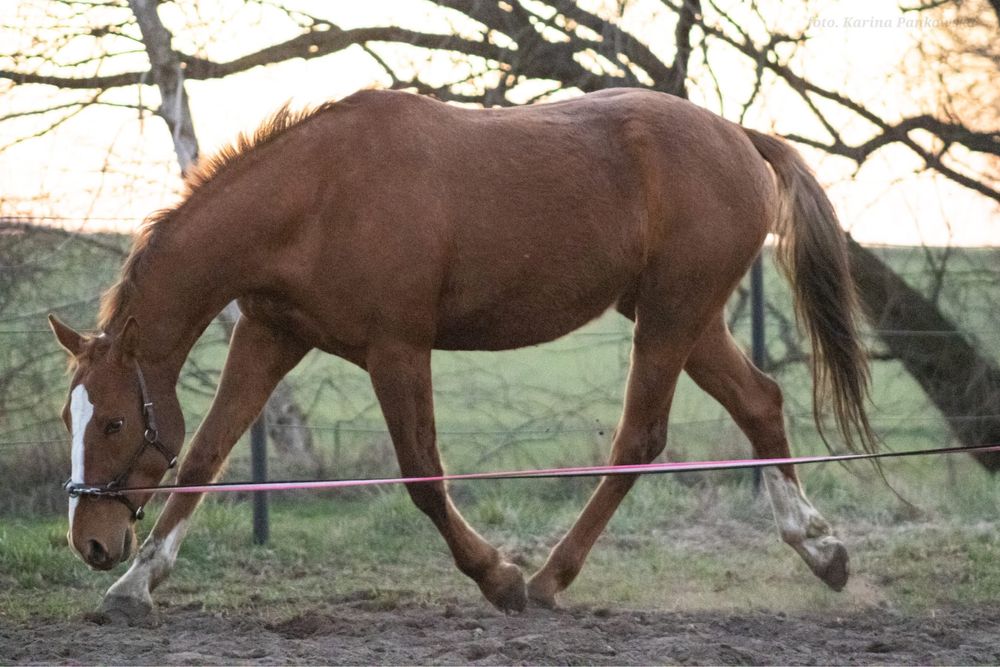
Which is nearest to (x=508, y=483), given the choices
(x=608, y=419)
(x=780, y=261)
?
(x=608, y=419)

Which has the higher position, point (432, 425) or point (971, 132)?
point (971, 132)

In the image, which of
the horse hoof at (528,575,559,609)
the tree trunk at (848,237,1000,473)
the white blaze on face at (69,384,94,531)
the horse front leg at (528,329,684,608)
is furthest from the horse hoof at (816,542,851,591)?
the white blaze on face at (69,384,94,531)

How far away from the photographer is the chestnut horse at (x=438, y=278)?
13.7 ft

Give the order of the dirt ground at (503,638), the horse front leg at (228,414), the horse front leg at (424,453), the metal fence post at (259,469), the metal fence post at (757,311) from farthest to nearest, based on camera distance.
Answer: the metal fence post at (757,311) → the metal fence post at (259,469) → the horse front leg at (228,414) → the horse front leg at (424,453) → the dirt ground at (503,638)

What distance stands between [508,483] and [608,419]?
2.30ft

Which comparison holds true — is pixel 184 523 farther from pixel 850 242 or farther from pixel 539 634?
pixel 850 242

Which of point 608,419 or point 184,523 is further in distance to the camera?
point 608,419

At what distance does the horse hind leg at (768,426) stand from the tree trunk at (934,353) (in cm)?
235

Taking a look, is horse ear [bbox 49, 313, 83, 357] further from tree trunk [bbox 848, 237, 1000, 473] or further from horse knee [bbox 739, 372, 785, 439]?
tree trunk [bbox 848, 237, 1000, 473]

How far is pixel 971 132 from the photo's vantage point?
7.31 metres

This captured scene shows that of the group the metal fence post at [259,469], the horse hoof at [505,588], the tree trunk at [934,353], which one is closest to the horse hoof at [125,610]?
the horse hoof at [505,588]

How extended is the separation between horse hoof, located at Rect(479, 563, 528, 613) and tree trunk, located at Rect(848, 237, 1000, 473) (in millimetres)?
3617

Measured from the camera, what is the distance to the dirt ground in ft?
12.6

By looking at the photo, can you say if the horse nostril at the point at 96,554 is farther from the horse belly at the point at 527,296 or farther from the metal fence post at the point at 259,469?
the metal fence post at the point at 259,469
